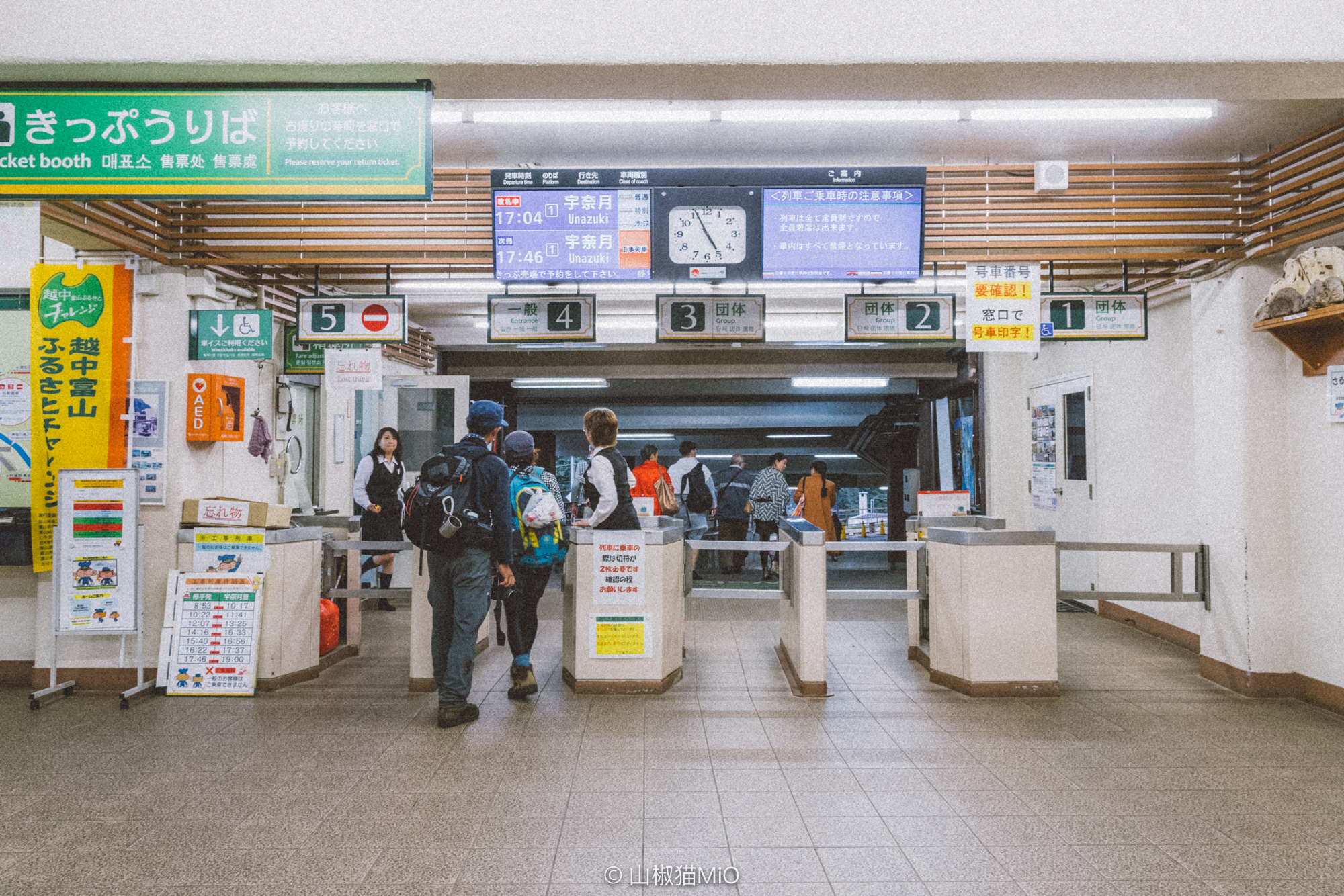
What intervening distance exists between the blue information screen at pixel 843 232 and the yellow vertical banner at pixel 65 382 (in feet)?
13.5

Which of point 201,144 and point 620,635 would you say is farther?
point 620,635

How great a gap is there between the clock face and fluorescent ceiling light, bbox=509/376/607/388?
494 centimetres

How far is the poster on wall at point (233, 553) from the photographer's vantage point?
4805mm

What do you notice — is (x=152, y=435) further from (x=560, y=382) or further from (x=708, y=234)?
(x=560, y=382)

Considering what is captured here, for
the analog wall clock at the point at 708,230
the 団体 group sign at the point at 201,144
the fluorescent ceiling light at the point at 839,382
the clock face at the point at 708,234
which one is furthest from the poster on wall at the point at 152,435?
the fluorescent ceiling light at the point at 839,382

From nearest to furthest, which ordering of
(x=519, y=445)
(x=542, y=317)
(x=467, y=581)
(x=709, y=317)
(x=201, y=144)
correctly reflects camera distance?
(x=201, y=144) < (x=467, y=581) < (x=519, y=445) < (x=542, y=317) < (x=709, y=317)

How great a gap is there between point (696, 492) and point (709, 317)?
13.8 ft

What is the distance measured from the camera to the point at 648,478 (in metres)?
7.98

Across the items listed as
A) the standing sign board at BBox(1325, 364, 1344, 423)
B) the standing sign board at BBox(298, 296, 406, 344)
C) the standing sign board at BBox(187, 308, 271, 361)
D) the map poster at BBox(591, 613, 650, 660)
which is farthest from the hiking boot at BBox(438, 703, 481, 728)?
the standing sign board at BBox(1325, 364, 1344, 423)

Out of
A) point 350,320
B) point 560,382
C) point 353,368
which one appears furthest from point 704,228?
point 560,382

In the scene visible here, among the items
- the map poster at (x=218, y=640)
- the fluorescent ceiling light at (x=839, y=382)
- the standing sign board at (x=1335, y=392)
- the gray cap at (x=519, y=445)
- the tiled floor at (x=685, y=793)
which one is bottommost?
the tiled floor at (x=685, y=793)

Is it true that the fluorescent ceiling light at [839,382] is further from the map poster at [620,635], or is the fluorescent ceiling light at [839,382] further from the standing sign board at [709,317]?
the map poster at [620,635]

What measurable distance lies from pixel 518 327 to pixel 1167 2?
161 inches

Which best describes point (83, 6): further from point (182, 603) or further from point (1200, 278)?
point (1200, 278)
